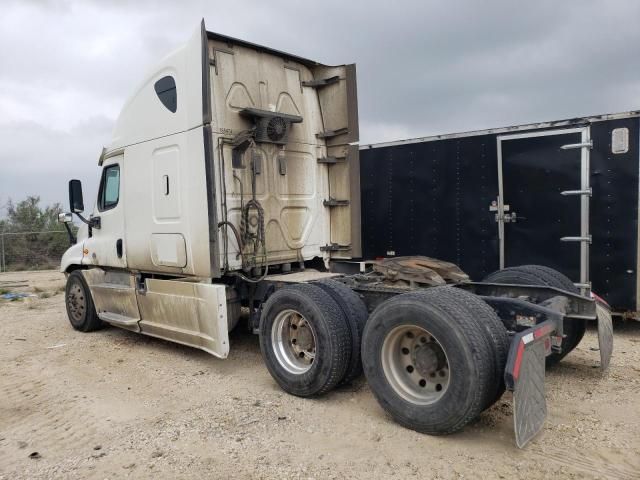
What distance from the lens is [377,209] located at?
8852 mm

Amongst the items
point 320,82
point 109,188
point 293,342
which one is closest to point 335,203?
point 320,82

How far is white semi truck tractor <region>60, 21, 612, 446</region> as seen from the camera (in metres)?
3.64

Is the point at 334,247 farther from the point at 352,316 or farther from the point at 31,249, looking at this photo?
the point at 31,249

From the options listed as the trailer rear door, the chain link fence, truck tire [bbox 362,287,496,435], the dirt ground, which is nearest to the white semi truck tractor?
truck tire [bbox 362,287,496,435]

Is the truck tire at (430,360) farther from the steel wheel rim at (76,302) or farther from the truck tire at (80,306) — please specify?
the steel wheel rim at (76,302)

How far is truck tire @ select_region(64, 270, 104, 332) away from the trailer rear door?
5917mm

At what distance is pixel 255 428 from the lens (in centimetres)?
401

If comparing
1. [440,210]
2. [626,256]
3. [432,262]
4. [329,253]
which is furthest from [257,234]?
[626,256]

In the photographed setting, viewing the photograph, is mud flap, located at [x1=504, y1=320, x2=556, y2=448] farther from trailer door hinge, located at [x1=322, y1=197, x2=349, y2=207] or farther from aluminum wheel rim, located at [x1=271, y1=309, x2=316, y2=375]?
trailer door hinge, located at [x1=322, y1=197, x2=349, y2=207]

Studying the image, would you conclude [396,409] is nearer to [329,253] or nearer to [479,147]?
[329,253]

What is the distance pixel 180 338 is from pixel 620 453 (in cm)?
420

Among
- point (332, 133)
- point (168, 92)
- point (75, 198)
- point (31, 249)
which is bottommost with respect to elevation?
point (31, 249)

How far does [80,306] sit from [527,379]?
20.9 feet

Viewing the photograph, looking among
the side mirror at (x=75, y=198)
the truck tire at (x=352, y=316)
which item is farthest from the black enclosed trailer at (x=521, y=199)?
the side mirror at (x=75, y=198)
